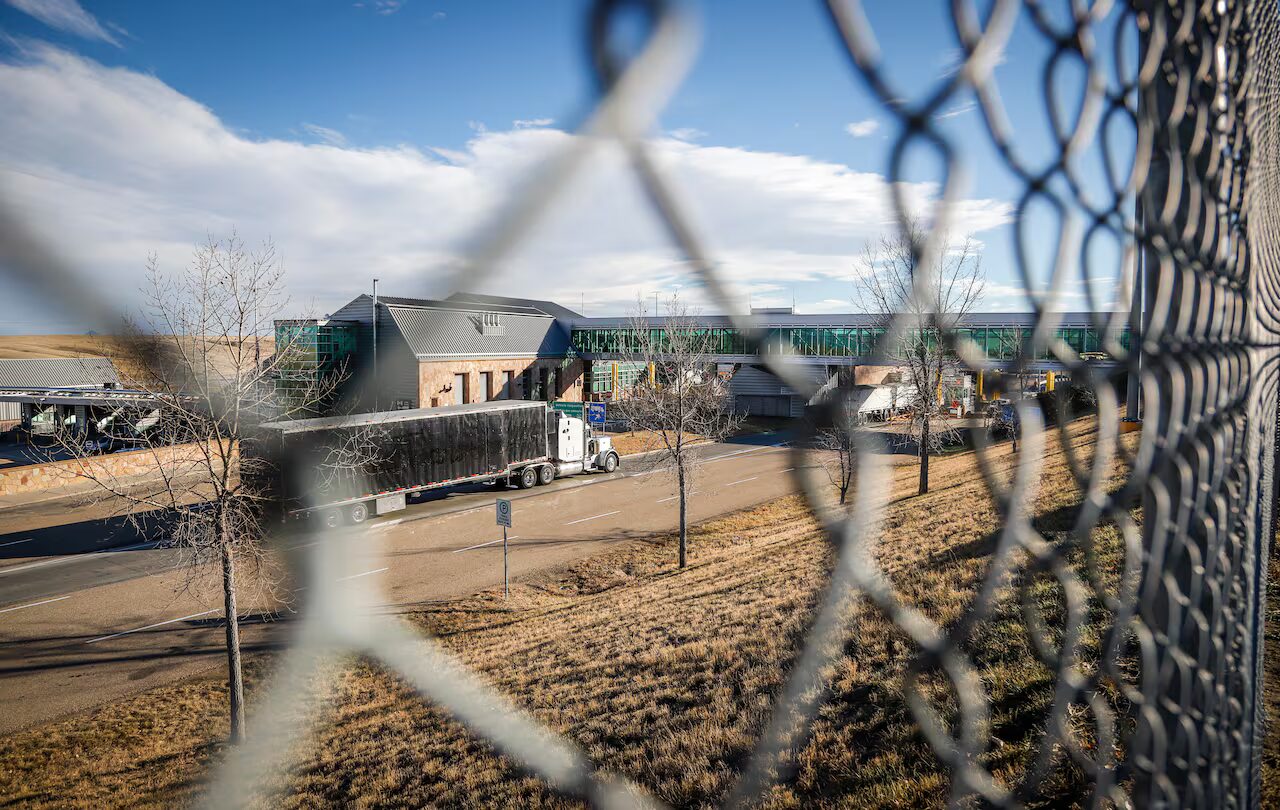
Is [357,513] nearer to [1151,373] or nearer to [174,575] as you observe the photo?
[174,575]

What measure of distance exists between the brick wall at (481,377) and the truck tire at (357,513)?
324 cm

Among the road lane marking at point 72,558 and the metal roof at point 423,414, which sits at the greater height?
the metal roof at point 423,414

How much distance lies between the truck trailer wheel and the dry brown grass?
441 inches

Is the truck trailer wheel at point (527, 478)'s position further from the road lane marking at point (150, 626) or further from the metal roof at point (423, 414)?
the road lane marking at point (150, 626)

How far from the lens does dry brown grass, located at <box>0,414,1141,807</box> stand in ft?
15.0

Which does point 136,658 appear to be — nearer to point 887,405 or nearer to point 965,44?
point 887,405

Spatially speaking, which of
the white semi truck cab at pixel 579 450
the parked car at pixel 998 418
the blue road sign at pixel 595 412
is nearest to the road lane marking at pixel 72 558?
the white semi truck cab at pixel 579 450

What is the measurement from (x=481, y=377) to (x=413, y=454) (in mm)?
4633

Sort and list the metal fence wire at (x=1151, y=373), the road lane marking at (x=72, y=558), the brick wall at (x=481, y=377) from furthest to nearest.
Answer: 1. the road lane marking at (x=72, y=558)
2. the brick wall at (x=481, y=377)
3. the metal fence wire at (x=1151, y=373)

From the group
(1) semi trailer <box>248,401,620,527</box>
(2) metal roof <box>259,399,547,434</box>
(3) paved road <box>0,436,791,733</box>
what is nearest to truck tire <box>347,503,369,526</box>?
(1) semi trailer <box>248,401,620,527</box>

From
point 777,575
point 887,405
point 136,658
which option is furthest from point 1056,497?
point 136,658

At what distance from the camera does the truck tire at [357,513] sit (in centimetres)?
1845

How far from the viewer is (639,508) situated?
A: 21.2m

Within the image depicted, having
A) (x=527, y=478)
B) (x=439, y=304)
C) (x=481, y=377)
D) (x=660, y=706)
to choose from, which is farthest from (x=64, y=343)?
(x=527, y=478)
